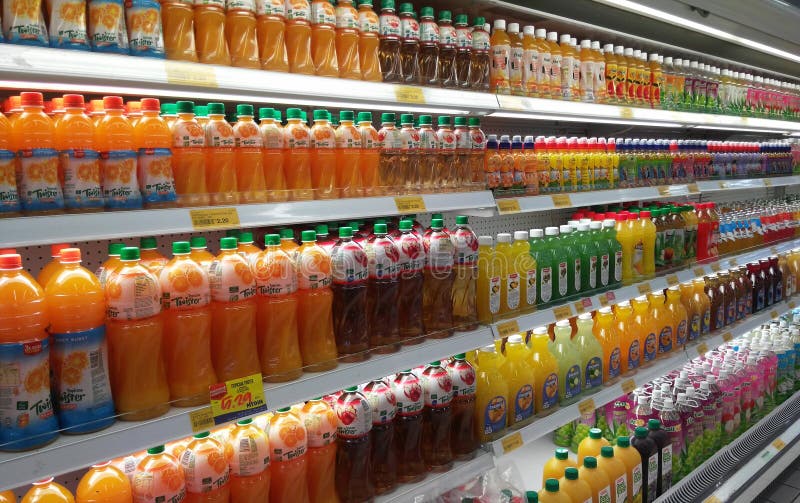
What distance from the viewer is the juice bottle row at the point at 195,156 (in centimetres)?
122

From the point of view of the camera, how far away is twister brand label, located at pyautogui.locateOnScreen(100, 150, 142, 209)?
1.30 metres

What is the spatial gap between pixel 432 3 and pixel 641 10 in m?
1.08

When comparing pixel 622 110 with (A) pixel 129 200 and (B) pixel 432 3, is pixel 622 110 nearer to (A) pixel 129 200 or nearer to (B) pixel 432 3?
(B) pixel 432 3

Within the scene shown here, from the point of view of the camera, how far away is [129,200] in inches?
52.3

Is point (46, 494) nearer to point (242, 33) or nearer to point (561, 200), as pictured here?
point (242, 33)

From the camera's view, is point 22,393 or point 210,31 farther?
point 210,31

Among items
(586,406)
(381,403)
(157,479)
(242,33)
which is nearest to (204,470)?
(157,479)

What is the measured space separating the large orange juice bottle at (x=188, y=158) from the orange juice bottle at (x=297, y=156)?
247 mm

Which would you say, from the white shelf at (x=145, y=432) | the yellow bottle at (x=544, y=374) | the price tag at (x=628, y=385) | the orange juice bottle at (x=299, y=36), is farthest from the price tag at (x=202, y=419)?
the price tag at (x=628, y=385)

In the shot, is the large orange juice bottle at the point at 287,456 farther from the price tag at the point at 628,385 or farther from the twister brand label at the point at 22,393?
the price tag at the point at 628,385

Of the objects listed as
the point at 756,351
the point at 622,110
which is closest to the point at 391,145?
the point at 622,110

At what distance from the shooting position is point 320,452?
5.29 ft

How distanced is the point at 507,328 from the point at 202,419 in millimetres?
1082

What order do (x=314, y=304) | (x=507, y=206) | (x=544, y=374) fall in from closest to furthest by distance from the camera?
(x=314, y=304) < (x=507, y=206) < (x=544, y=374)
